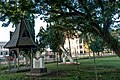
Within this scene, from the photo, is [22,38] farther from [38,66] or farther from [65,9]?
[65,9]

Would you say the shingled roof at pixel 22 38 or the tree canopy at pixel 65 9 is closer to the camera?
the tree canopy at pixel 65 9

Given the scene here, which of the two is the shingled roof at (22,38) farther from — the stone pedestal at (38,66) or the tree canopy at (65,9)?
the tree canopy at (65,9)

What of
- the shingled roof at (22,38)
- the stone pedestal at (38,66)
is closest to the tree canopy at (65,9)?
the stone pedestal at (38,66)

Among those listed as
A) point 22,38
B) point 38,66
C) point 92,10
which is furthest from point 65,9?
point 22,38

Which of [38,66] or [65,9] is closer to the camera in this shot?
[65,9]

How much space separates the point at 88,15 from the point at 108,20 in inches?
49.0

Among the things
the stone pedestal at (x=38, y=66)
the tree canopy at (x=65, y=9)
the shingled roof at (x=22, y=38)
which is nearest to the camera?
the tree canopy at (x=65, y=9)

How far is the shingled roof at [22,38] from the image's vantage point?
2521 cm

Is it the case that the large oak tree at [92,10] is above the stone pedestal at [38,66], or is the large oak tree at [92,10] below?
above

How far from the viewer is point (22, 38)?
2588 cm

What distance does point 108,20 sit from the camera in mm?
13531

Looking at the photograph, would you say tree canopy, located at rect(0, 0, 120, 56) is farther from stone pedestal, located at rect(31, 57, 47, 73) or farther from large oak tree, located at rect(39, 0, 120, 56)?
stone pedestal, located at rect(31, 57, 47, 73)

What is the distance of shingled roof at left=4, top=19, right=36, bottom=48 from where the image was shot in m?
25.2

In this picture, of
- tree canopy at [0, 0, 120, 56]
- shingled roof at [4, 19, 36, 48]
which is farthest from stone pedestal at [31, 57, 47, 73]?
tree canopy at [0, 0, 120, 56]
